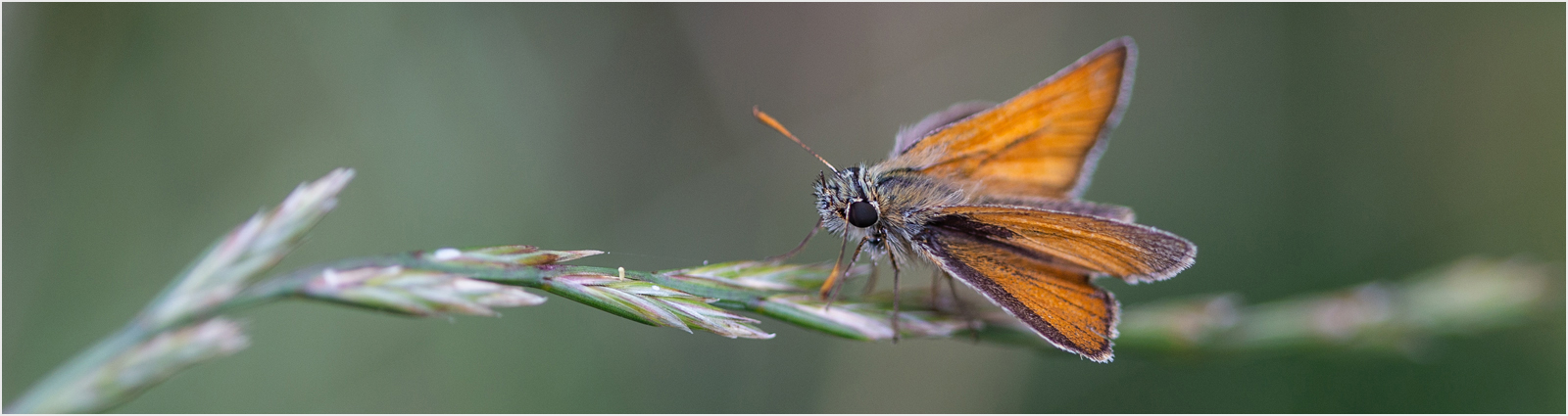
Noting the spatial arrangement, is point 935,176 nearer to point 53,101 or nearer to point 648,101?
point 648,101

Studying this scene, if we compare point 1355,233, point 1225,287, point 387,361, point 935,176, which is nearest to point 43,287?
point 387,361

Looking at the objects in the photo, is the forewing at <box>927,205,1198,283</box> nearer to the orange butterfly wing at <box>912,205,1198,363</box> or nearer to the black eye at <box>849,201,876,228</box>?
the orange butterfly wing at <box>912,205,1198,363</box>

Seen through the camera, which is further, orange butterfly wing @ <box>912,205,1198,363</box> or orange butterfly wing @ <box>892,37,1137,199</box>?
orange butterfly wing @ <box>892,37,1137,199</box>

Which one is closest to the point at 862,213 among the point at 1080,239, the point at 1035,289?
the point at 1035,289

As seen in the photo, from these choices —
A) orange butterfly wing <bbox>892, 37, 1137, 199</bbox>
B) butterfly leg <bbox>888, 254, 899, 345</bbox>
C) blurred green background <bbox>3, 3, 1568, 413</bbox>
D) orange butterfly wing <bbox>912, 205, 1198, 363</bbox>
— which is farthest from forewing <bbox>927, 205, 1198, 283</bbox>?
blurred green background <bbox>3, 3, 1568, 413</bbox>

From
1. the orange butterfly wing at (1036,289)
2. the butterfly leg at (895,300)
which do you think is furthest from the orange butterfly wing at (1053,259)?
the butterfly leg at (895,300)

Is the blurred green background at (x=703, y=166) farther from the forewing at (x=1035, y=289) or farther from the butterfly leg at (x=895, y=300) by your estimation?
the forewing at (x=1035, y=289)

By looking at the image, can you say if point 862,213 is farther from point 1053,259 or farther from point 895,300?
point 1053,259
